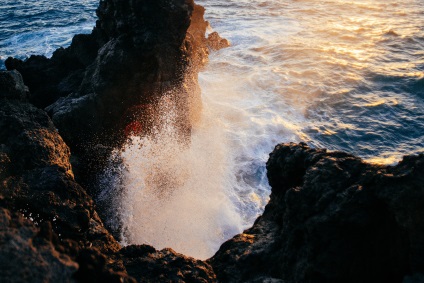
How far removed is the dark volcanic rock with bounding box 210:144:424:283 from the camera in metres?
3.49

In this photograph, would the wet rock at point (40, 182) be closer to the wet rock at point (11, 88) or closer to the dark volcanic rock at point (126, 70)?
the wet rock at point (11, 88)

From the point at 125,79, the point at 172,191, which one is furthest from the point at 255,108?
the point at 125,79

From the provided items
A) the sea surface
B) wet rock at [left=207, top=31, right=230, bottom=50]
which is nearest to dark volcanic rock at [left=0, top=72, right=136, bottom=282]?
the sea surface

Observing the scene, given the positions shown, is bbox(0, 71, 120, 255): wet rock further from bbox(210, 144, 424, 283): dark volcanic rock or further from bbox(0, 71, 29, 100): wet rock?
bbox(210, 144, 424, 283): dark volcanic rock

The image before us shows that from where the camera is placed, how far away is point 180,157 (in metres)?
9.99

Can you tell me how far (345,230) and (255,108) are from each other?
9945mm

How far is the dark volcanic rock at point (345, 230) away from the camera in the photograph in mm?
3494

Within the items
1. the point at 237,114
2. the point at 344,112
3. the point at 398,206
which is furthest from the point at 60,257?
the point at 344,112

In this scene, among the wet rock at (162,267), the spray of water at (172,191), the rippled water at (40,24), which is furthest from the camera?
the rippled water at (40,24)

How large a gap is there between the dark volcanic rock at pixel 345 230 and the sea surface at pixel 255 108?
3.17 m

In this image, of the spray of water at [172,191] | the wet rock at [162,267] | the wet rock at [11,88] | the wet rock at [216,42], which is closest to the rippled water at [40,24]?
the wet rock at [216,42]

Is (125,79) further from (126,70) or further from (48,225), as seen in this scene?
(48,225)

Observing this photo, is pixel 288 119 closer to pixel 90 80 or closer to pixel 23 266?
pixel 90 80

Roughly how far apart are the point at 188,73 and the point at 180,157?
8.79 feet
